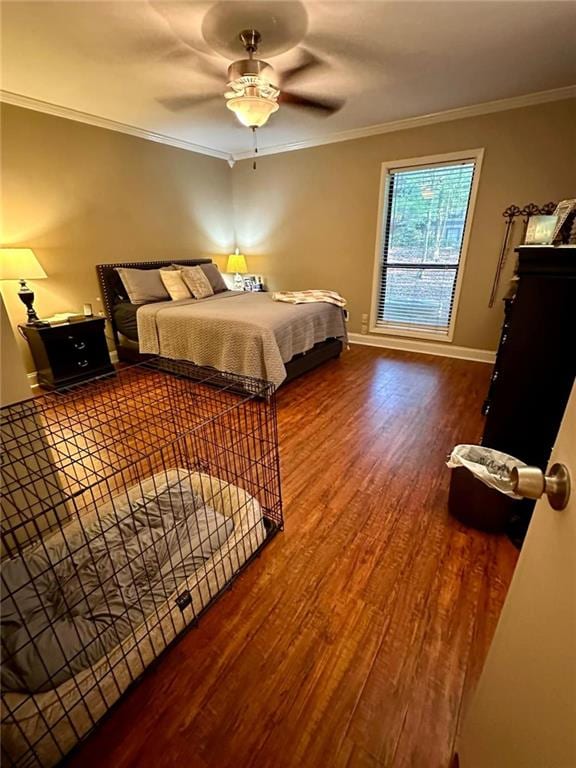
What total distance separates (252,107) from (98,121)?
2261 millimetres

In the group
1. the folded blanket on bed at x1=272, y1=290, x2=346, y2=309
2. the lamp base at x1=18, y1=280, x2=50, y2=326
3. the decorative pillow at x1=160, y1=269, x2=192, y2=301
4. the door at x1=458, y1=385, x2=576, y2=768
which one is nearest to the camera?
the door at x1=458, y1=385, x2=576, y2=768

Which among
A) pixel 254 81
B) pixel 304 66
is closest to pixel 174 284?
pixel 254 81

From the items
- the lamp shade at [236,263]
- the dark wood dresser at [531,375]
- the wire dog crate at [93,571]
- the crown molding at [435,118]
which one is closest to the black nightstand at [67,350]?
the wire dog crate at [93,571]

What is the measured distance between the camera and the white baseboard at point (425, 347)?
393cm

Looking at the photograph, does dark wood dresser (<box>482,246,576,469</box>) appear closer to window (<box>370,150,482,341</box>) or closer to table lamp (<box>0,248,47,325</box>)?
window (<box>370,150,482,341</box>)

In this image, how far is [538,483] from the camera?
1.74 feet

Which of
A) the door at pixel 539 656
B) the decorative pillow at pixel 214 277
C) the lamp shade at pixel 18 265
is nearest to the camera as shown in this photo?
the door at pixel 539 656

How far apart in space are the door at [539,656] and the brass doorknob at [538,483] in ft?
0.06

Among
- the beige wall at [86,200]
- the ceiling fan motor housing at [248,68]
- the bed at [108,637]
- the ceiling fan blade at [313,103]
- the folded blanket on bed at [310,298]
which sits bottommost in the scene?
the bed at [108,637]

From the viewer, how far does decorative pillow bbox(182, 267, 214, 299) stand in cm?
415

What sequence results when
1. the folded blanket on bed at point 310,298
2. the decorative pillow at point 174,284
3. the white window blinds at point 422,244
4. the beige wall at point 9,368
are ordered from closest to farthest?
1. the beige wall at point 9,368
2. the folded blanket on bed at point 310,298
3. the white window blinds at point 422,244
4. the decorative pillow at point 174,284

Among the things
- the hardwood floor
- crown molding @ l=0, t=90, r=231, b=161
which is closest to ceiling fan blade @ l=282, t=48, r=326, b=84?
crown molding @ l=0, t=90, r=231, b=161

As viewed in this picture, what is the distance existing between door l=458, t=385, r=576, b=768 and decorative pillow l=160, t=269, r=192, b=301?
4070mm

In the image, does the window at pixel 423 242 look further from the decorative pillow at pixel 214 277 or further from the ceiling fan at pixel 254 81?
the decorative pillow at pixel 214 277
